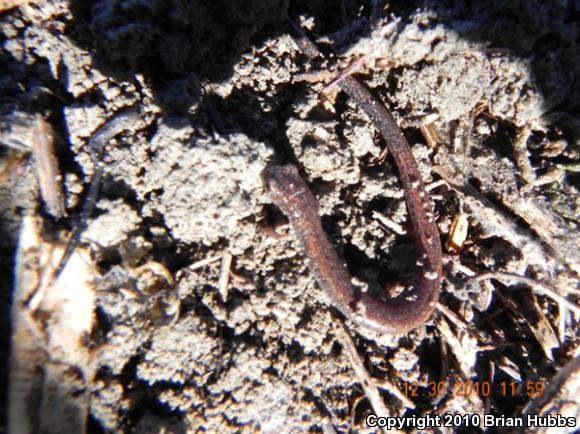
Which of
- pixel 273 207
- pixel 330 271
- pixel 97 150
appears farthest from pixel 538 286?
pixel 97 150

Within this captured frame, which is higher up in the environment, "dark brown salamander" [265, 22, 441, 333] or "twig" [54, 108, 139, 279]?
"twig" [54, 108, 139, 279]

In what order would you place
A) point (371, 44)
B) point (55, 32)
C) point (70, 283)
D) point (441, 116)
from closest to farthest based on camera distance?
point (70, 283), point (55, 32), point (371, 44), point (441, 116)

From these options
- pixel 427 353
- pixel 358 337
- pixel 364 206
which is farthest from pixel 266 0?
pixel 427 353

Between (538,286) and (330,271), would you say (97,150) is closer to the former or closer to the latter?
(330,271)

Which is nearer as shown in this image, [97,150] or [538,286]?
[97,150]

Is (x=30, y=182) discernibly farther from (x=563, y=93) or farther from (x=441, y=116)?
(x=563, y=93)

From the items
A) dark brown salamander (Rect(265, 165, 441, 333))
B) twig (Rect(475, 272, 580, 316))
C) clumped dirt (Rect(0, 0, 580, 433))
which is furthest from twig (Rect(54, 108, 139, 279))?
twig (Rect(475, 272, 580, 316))

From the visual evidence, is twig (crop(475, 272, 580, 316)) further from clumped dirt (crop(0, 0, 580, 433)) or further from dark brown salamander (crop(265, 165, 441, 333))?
dark brown salamander (crop(265, 165, 441, 333))
